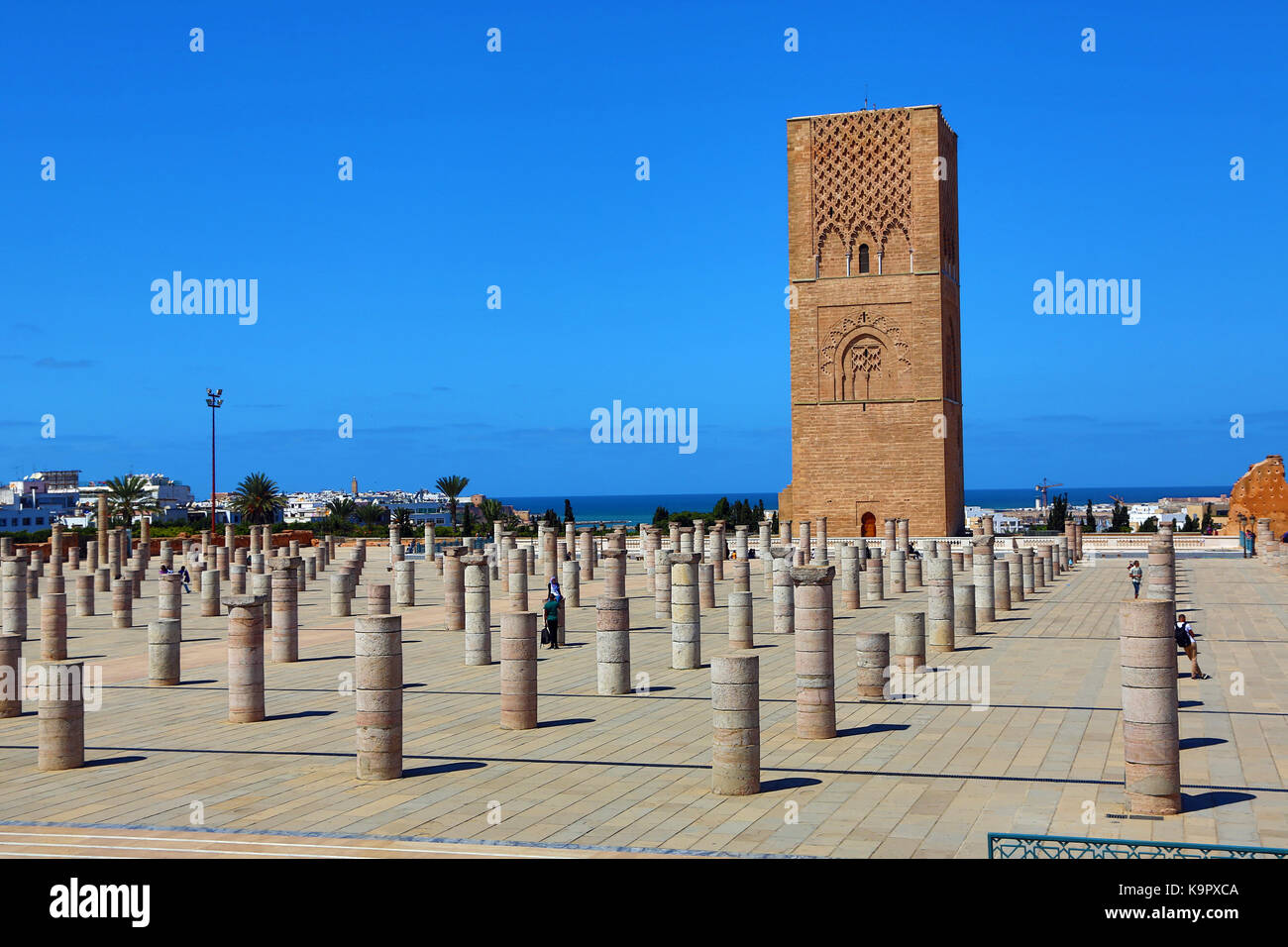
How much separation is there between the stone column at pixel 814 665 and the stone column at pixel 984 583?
957cm

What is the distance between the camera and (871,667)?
13.1 meters

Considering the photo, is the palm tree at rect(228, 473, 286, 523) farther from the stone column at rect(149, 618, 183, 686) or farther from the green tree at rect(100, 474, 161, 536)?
the stone column at rect(149, 618, 183, 686)

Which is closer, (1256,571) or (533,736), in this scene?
(533,736)

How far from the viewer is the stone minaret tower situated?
156 ft

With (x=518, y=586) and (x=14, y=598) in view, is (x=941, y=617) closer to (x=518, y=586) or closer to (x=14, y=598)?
(x=518, y=586)

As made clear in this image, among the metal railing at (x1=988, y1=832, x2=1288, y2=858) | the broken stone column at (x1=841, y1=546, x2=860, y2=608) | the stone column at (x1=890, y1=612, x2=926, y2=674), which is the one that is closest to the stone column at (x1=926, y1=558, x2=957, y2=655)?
the stone column at (x1=890, y1=612, x2=926, y2=674)

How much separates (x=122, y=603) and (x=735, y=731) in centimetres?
1631

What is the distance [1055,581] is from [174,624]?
2113 cm

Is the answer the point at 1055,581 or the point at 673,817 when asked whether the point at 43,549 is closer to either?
the point at 1055,581

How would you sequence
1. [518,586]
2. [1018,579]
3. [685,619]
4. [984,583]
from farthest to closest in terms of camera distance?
1. [1018,579]
2. [518,586]
3. [984,583]
4. [685,619]

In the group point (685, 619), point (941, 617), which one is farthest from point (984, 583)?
point (685, 619)
